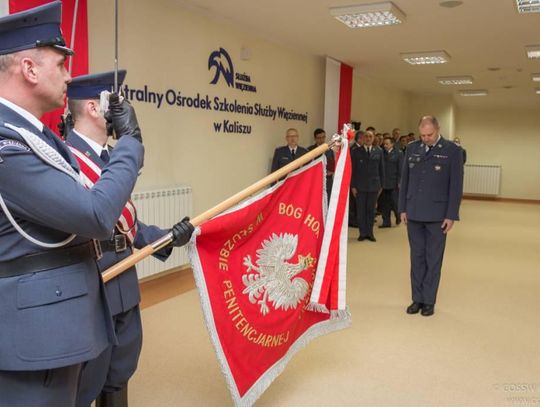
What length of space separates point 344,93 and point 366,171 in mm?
1569

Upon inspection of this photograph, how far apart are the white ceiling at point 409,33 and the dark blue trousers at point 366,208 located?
2.01 m

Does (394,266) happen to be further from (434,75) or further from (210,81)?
(434,75)

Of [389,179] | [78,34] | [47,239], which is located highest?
[78,34]

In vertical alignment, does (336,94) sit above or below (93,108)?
above

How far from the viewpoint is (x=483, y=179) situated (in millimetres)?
13273

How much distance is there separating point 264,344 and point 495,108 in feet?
42.7

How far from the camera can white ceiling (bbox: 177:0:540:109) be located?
14.9ft

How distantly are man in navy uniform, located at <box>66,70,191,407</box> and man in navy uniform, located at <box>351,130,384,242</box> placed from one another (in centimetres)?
526

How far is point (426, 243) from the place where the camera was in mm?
3740

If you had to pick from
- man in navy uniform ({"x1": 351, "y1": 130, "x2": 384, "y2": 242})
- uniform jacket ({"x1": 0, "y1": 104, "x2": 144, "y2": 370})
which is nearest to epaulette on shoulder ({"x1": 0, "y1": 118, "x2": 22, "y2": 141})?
uniform jacket ({"x1": 0, "y1": 104, "x2": 144, "y2": 370})

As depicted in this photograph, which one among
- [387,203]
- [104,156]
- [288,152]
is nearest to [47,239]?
[104,156]

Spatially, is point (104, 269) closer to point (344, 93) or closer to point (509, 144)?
point (344, 93)

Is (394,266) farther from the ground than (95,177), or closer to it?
closer to it

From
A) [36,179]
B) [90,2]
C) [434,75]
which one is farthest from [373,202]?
[36,179]
